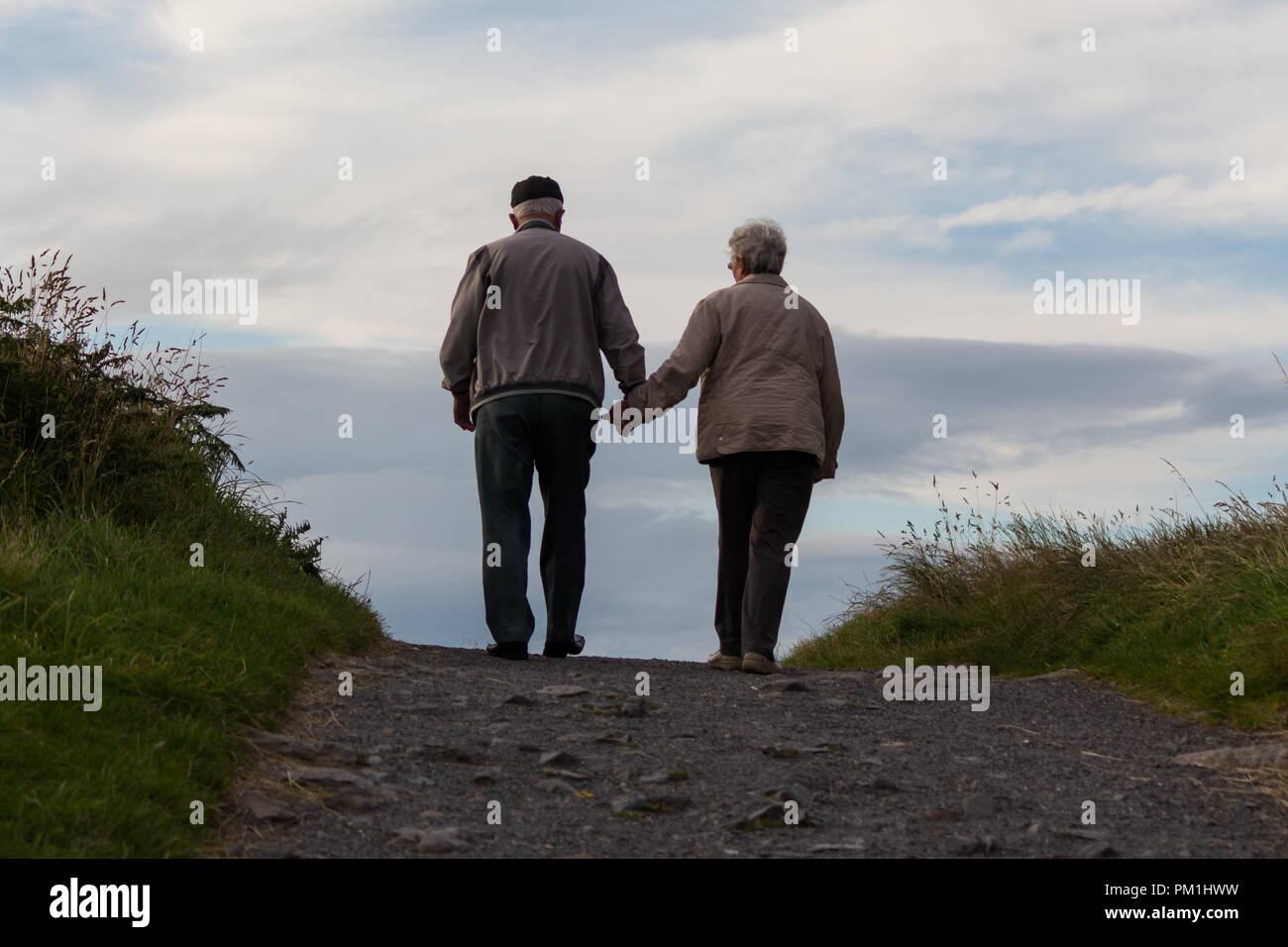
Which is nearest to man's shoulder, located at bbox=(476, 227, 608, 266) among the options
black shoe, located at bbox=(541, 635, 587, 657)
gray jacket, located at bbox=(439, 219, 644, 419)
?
gray jacket, located at bbox=(439, 219, 644, 419)

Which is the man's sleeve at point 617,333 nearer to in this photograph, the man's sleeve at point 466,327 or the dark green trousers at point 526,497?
the dark green trousers at point 526,497

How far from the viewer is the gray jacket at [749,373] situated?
798 cm

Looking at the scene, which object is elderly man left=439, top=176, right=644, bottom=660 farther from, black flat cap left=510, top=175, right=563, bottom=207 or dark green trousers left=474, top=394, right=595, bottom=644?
black flat cap left=510, top=175, right=563, bottom=207

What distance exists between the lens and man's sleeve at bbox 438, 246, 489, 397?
8.42 metres

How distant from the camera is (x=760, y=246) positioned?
840 centimetres

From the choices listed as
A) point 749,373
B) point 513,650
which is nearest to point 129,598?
point 513,650

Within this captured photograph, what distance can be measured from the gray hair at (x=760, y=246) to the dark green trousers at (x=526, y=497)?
1.46 metres

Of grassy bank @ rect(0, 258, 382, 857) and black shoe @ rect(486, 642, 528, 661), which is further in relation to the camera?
black shoe @ rect(486, 642, 528, 661)

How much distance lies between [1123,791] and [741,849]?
1.96 m

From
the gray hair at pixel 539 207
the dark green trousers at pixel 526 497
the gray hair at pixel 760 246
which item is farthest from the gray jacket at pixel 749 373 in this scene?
the gray hair at pixel 539 207

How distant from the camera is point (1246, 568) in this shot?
7.93 meters

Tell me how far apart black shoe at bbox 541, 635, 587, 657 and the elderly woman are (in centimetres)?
90
